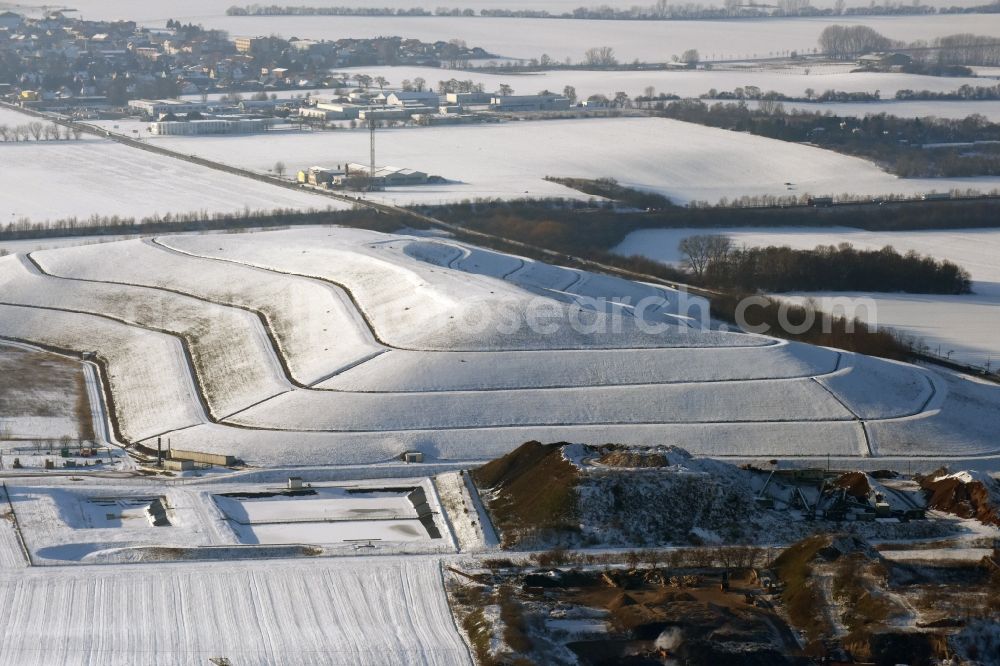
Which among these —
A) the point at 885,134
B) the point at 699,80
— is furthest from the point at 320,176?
the point at 699,80

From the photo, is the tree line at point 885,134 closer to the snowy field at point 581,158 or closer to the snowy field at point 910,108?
the snowy field at point 581,158

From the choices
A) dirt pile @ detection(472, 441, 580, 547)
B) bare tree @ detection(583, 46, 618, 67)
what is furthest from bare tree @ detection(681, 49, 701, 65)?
dirt pile @ detection(472, 441, 580, 547)

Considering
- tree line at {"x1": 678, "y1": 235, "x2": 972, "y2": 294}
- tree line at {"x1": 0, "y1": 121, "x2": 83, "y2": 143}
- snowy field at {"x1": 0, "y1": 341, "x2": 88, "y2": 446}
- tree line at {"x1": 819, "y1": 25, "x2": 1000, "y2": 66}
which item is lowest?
snowy field at {"x1": 0, "y1": 341, "x2": 88, "y2": 446}

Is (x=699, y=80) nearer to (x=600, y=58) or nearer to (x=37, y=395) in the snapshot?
(x=600, y=58)

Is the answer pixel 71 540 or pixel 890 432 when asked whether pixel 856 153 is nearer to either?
pixel 890 432

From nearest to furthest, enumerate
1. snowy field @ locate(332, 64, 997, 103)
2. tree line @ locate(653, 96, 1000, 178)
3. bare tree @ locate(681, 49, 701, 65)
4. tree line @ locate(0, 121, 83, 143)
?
tree line @ locate(653, 96, 1000, 178), tree line @ locate(0, 121, 83, 143), snowy field @ locate(332, 64, 997, 103), bare tree @ locate(681, 49, 701, 65)

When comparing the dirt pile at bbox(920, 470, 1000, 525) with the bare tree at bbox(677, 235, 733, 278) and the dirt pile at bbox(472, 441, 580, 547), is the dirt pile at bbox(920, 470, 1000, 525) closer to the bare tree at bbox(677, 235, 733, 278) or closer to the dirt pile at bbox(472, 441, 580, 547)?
the dirt pile at bbox(472, 441, 580, 547)
